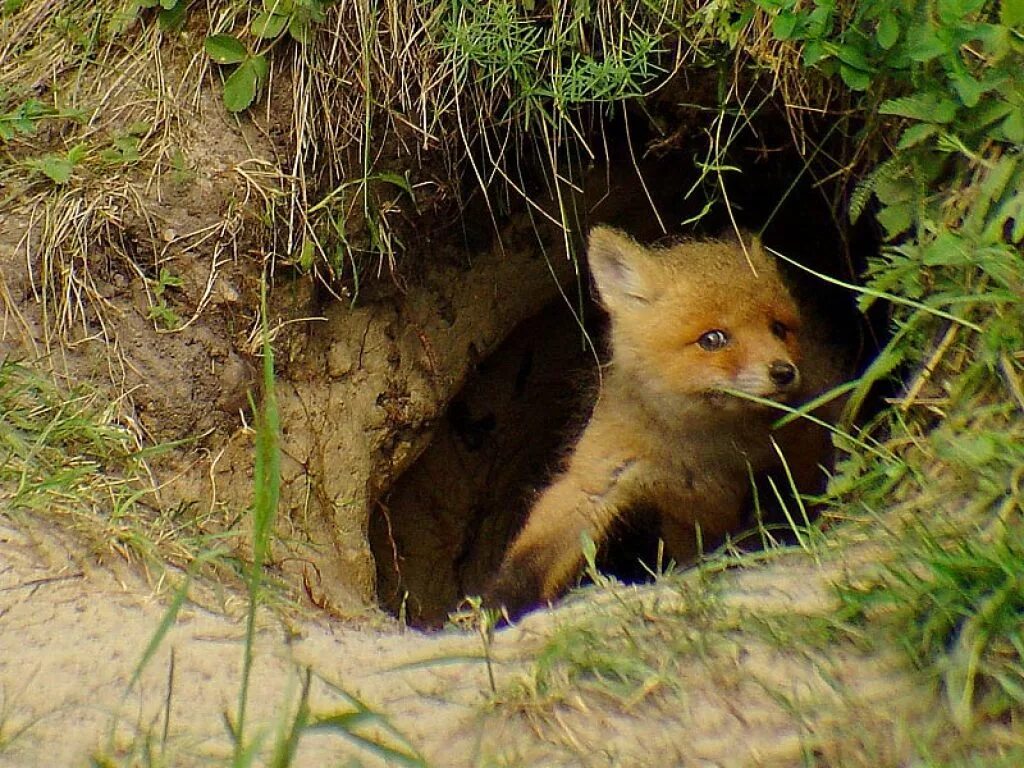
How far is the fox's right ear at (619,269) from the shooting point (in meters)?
4.17

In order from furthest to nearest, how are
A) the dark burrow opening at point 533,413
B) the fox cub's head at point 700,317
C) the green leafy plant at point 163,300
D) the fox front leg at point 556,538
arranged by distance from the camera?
the dark burrow opening at point 533,413
the fox front leg at point 556,538
the green leafy plant at point 163,300
the fox cub's head at point 700,317

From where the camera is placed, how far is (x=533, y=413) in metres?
5.99

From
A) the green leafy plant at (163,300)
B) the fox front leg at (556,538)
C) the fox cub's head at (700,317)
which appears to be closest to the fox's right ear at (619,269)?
the fox cub's head at (700,317)

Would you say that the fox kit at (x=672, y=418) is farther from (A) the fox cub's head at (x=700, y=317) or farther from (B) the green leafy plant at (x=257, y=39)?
(B) the green leafy plant at (x=257, y=39)

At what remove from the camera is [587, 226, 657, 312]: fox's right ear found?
4.17 meters

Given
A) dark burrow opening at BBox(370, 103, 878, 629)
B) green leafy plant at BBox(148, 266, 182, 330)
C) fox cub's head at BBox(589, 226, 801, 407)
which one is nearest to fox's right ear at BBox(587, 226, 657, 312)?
fox cub's head at BBox(589, 226, 801, 407)

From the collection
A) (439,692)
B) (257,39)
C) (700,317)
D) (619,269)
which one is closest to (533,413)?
(619,269)

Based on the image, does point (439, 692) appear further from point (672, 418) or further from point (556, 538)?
point (672, 418)

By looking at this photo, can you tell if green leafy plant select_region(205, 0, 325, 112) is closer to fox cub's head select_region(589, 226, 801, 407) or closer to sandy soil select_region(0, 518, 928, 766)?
fox cub's head select_region(589, 226, 801, 407)

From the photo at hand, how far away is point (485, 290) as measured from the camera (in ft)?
16.4

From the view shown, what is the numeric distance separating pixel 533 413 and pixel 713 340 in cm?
222

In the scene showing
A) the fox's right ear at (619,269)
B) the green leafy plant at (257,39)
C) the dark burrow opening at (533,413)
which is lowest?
the dark burrow opening at (533,413)

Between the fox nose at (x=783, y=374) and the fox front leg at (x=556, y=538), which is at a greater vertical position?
the fox nose at (x=783, y=374)

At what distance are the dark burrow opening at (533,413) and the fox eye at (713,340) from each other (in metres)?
0.88
